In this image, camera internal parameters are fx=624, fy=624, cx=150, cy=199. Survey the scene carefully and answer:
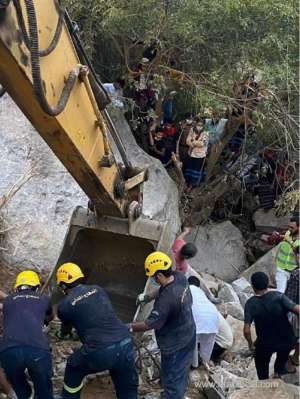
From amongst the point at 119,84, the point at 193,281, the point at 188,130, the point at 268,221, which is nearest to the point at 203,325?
the point at 193,281

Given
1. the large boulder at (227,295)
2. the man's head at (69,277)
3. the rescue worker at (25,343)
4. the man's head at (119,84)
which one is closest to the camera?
the rescue worker at (25,343)

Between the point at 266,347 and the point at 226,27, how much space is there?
13.8ft

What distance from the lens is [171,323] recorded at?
4.67 meters

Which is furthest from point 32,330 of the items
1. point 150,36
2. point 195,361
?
point 150,36

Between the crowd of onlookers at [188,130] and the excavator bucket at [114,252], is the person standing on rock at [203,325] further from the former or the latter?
the crowd of onlookers at [188,130]

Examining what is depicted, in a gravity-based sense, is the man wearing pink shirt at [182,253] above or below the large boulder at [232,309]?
above

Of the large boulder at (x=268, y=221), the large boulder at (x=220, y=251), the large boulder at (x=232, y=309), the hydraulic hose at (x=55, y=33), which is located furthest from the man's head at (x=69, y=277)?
the large boulder at (x=268, y=221)

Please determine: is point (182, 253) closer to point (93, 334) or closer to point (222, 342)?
point (222, 342)

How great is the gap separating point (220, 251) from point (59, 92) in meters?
6.28

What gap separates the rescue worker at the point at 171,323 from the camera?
14.9ft

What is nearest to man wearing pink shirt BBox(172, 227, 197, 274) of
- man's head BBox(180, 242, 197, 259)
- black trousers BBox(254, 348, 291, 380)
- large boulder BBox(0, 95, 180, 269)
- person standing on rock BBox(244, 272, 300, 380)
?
man's head BBox(180, 242, 197, 259)

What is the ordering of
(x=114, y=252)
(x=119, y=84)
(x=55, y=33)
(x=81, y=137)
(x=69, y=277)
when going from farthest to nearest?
(x=119, y=84)
(x=114, y=252)
(x=69, y=277)
(x=81, y=137)
(x=55, y=33)

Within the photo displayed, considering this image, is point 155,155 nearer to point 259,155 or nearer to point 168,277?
point 259,155

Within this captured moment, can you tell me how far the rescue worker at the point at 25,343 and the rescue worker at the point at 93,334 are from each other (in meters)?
0.17
